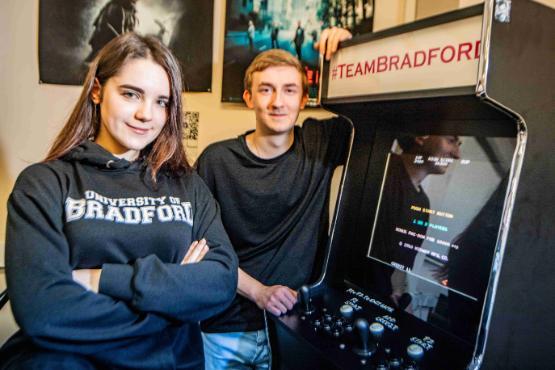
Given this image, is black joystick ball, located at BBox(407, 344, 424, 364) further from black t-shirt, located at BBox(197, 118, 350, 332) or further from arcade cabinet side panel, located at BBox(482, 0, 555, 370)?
black t-shirt, located at BBox(197, 118, 350, 332)

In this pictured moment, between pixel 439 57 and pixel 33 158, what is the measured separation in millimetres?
1631

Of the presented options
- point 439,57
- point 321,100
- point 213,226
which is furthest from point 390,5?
point 213,226

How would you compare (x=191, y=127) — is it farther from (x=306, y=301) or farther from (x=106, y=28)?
(x=306, y=301)

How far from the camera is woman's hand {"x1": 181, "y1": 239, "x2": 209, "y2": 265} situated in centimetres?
124

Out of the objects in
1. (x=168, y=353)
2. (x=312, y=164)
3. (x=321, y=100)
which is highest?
(x=321, y=100)

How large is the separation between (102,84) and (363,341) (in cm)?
96

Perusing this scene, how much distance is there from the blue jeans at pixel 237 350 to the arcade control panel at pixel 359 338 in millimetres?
334

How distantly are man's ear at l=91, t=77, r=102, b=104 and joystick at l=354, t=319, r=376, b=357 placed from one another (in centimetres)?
92

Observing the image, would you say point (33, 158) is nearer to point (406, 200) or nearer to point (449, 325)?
point (406, 200)

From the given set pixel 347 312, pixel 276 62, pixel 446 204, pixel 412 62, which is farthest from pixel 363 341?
pixel 276 62

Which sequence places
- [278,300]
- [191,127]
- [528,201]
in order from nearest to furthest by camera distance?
[528,201] < [278,300] < [191,127]

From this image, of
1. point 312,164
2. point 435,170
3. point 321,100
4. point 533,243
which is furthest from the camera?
point 312,164

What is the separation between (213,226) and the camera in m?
1.35

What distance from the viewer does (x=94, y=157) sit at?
1.21m
